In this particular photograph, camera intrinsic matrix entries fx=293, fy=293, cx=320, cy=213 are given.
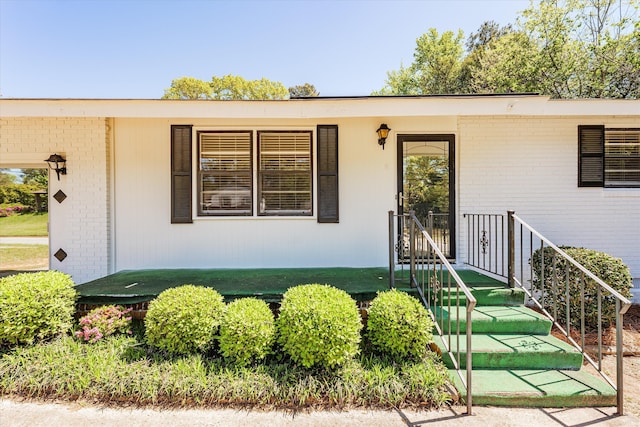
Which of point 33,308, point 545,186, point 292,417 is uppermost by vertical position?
point 545,186

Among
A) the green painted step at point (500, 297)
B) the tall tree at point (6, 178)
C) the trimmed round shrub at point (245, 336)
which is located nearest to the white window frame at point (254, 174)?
the trimmed round shrub at point (245, 336)

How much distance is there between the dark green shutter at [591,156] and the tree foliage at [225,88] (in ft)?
69.1

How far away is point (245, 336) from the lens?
9.00ft

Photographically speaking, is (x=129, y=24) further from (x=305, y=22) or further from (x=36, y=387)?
(x=36, y=387)

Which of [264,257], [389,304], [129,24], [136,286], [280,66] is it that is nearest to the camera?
[389,304]

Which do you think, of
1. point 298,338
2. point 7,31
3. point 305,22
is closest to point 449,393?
point 298,338

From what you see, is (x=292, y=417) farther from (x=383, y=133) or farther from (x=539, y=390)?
(x=383, y=133)

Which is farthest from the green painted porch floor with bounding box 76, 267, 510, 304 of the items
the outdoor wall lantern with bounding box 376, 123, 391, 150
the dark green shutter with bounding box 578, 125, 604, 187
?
the dark green shutter with bounding box 578, 125, 604, 187

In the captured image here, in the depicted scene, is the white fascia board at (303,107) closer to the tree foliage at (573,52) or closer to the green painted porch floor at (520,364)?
the green painted porch floor at (520,364)

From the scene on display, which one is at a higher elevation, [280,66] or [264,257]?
[280,66]

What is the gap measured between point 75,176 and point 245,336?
160 inches

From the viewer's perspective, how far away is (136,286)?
3.85m

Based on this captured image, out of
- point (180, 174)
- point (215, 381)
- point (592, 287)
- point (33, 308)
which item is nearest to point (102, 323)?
point (33, 308)

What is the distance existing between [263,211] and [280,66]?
12108 millimetres
